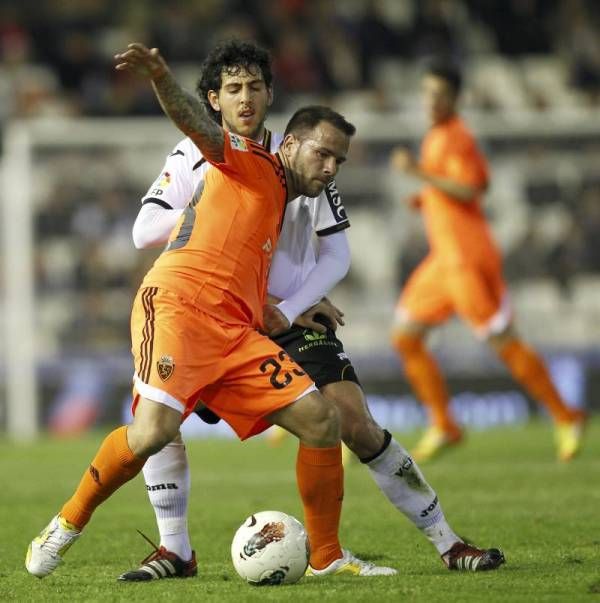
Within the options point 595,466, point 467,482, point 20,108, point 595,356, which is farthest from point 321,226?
point 20,108

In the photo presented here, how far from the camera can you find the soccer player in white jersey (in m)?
6.00

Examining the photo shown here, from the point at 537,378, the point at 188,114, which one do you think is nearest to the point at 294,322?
the point at 188,114

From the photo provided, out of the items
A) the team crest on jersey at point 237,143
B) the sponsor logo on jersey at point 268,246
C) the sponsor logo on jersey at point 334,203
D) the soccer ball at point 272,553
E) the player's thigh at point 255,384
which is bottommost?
the soccer ball at point 272,553

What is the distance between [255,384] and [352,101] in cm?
1380

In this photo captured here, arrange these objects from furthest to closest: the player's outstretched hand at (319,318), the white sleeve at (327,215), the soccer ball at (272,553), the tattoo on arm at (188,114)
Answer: the white sleeve at (327,215), the player's outstretched hand at (319,318), the soccer ball at (272,553), the tattoo on arm at (188,114)

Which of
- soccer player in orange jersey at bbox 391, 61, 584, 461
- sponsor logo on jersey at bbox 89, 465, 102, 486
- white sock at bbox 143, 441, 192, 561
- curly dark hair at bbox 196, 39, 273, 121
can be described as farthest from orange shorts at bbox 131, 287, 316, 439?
soccer player in orange jersey at bbox 391, 61, 584, 461

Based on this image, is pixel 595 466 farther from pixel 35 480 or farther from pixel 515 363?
pixel 35 480

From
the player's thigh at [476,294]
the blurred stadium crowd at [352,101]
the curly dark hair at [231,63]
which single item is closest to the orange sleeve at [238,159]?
the curly dark hair at [231,63]

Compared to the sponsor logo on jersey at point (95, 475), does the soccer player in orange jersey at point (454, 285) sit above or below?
above

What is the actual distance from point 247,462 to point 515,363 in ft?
7.90

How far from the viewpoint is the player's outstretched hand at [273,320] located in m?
6.03

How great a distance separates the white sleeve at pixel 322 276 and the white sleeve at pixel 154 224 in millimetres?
556

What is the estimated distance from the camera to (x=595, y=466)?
10609 millimetres

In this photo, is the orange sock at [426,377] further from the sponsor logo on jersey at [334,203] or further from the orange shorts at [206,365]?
the orange shorts at [206,365]
